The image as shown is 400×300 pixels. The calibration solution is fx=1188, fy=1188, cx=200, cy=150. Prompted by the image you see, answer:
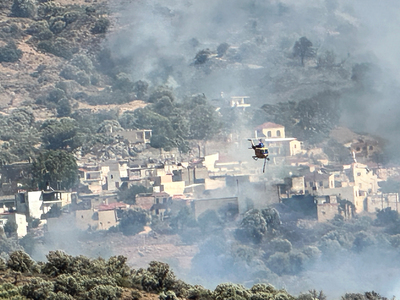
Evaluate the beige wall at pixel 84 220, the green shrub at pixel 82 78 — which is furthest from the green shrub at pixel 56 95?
the beige wall at pixel 84 220

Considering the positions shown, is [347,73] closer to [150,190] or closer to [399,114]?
[399,114]

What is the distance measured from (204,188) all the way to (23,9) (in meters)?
63.2

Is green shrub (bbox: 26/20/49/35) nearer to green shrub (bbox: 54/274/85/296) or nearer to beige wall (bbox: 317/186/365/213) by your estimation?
beige wall (bbox: 317/186/365/213)

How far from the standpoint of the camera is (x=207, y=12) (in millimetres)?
141000

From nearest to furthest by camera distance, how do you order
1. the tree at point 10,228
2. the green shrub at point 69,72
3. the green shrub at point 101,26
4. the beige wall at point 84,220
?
1. the tree at point 10,228
2. the beige wall at point 84,220
3. the green shrub at point 69,72
4. the green shrub at point 101,26

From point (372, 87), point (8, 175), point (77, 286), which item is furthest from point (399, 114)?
point (77, 286)

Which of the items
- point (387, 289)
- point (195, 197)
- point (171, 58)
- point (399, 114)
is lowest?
point (387, 289)

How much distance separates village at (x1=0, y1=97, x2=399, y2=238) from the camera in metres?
80.9

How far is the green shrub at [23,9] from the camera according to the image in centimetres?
14250

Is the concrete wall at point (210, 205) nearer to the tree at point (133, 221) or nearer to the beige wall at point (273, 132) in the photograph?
the tree at point (133, 221)

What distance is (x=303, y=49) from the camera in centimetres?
12781

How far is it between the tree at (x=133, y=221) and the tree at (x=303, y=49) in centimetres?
5002

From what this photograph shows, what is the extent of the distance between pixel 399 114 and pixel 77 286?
82.0 m

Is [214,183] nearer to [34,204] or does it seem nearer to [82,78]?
[34,204]
